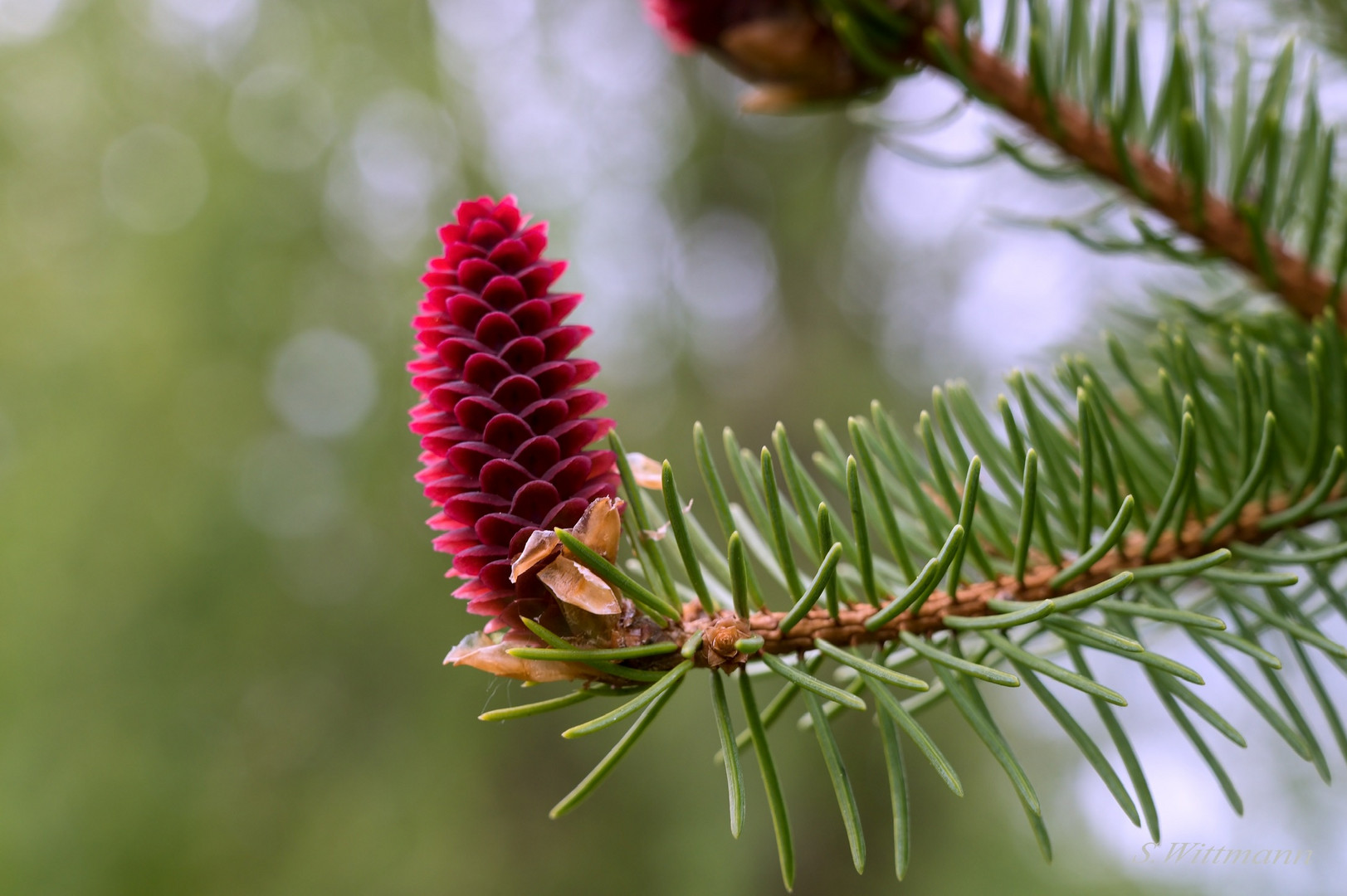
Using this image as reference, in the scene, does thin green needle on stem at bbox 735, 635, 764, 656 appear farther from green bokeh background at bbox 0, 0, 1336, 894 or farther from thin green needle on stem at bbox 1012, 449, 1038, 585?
green bokeh background at bbox 0, 0, 1336, 894

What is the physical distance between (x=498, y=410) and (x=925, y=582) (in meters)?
0.11

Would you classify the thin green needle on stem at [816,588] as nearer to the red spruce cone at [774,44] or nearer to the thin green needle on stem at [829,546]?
the thin green needle on stem at [829,546]

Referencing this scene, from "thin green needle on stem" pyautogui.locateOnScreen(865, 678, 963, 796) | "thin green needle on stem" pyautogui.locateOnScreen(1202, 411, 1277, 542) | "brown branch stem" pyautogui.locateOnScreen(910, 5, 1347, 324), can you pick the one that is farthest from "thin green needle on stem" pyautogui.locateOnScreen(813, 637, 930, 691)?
"brown branch stem" pyautogui.locateOnScreen(910, 5, 1347, 324)

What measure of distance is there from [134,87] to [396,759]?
1429mm

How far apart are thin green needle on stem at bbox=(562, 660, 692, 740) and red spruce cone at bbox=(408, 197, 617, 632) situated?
0.04 meters

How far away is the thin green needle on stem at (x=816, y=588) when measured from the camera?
170 mm

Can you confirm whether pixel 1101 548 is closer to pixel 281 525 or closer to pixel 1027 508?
pixel 1027 508

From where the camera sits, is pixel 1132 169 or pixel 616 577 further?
pixel 1132 169

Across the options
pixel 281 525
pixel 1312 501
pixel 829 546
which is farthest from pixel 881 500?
pixel 281 525

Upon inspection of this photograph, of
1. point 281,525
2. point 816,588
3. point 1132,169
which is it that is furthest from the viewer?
point 281,525

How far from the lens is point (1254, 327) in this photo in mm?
288

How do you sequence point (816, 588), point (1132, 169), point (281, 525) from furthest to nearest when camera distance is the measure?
point (281, 525) → point (1132, 169) → point (816, 588)

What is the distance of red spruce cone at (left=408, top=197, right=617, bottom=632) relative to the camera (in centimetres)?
19

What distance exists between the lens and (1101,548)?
19cm
